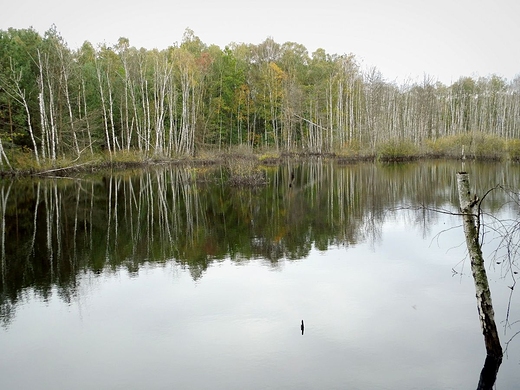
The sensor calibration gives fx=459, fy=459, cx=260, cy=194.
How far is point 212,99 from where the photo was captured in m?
54.2

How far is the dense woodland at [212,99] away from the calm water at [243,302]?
23.5m

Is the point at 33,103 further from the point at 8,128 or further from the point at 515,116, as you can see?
the point at 515,116

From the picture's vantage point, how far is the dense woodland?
36625mm

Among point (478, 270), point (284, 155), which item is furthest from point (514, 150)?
point (478, 270)

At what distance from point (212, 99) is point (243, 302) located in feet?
158

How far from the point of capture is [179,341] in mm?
6652

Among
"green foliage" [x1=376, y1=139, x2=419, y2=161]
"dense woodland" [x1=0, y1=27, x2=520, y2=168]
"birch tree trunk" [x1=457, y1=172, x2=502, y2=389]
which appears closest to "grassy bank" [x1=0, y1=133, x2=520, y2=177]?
"green foliage" [x1=376, y1=139, x2=419, y2=161]

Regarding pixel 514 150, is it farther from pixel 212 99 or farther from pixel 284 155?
pixel 212 99

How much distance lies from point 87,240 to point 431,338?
9.74 meters

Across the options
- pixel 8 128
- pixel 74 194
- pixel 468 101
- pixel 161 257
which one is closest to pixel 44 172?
pixel 8 128

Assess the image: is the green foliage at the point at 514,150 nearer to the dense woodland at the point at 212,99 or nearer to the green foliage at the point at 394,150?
the dense woodland at the point at 212,99

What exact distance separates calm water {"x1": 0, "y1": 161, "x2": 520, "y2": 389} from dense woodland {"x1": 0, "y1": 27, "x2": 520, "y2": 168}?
76.9 ft

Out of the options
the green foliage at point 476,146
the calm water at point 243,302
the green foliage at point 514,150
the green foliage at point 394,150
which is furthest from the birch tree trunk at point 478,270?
the green foliage at point 514,150

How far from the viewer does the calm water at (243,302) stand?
5.82m
